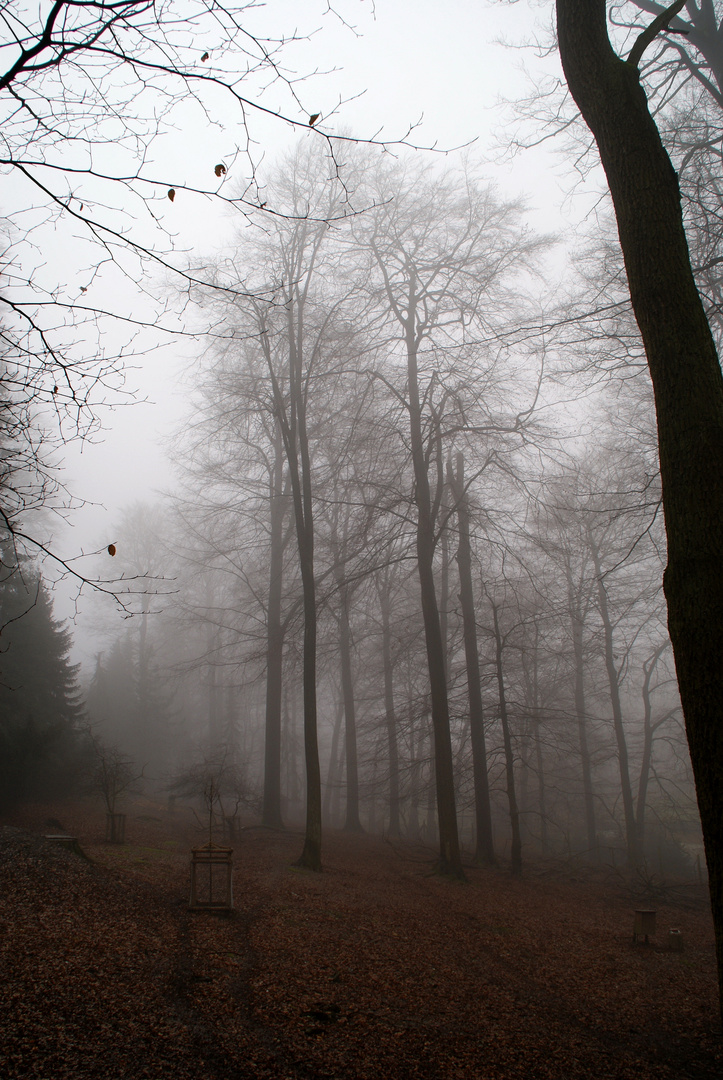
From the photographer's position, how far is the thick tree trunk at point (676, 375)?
9.59 ft

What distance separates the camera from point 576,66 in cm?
404

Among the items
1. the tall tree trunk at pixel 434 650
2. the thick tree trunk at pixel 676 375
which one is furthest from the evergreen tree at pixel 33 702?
the thick tree trunk at pixel 676 375

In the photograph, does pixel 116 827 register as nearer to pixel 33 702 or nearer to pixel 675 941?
pixel 33 702

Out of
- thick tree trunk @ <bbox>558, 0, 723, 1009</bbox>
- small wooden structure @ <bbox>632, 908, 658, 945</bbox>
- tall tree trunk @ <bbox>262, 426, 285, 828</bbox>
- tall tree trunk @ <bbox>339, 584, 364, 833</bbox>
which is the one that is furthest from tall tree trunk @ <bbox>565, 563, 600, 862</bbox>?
thick tree trunk @ <bbox>558, 0, 723, 1009</bbox>

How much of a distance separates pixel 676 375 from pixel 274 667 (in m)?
12.3

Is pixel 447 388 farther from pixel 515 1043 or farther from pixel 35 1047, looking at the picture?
pixel 35 1047

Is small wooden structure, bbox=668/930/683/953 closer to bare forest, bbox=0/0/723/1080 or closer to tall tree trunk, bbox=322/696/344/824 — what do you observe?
bare forest, bbox=0/0/723/1080

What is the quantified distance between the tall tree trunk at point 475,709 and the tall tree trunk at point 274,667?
13.2 feet

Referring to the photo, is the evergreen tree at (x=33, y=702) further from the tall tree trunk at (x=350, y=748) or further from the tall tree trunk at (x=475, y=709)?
the tall tree trunk at (x=475, y=709)

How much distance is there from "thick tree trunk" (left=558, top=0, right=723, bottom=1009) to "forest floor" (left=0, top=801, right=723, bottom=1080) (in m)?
2.26

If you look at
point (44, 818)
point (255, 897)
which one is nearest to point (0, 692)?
point (44, 818)

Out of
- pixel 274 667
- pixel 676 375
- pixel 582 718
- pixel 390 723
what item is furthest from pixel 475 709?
pixel 676 375

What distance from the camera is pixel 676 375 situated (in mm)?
3361

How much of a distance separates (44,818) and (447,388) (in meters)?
11.7
